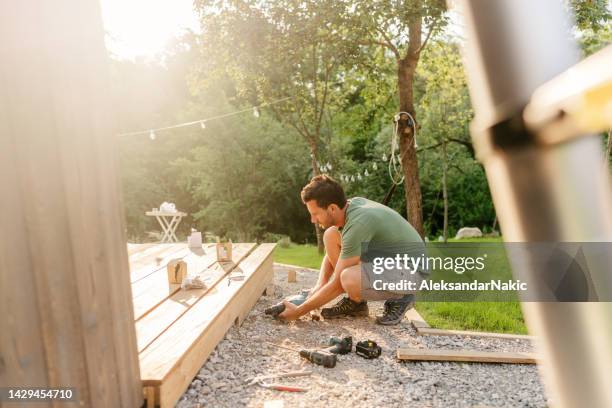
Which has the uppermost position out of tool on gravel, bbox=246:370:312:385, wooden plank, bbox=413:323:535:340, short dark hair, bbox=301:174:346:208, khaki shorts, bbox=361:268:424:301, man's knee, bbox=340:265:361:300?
short dark hair, bbox=301:174:346:208

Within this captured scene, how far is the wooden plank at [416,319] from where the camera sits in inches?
147

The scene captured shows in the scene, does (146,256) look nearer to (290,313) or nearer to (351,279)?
(290,313)

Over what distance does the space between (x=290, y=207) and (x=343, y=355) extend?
1153 cm

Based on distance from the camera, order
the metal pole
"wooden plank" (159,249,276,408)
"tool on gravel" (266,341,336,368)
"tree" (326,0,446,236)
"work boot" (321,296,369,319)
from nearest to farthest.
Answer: the metal pole < "wooden plank" (159,249,276,408) < "tool on gravel" (266,341,336,368) < "work boot" (321,296,369,319) < "tree" (326,0,446,236)

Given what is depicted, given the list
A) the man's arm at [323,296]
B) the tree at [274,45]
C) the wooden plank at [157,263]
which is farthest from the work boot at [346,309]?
the tree at [274,45]

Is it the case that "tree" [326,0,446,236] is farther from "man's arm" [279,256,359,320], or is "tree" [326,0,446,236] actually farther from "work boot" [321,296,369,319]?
"man's arm" [279,256,359,320]

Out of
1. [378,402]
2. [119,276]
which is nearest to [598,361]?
[119,276]

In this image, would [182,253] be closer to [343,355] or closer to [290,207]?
[343,355]

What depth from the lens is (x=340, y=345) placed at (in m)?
3.05

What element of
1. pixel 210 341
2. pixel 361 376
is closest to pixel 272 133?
pixel 210 341

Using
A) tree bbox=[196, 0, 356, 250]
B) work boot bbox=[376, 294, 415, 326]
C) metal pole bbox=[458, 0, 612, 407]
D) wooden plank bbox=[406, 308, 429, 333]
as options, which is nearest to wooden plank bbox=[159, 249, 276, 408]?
work boot bbox=[376, 294, 415, 326]

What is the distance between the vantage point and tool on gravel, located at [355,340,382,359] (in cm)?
300

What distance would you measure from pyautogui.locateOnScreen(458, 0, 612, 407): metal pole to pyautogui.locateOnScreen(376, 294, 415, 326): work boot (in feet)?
11.4

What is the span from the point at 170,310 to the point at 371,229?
1.62 m
